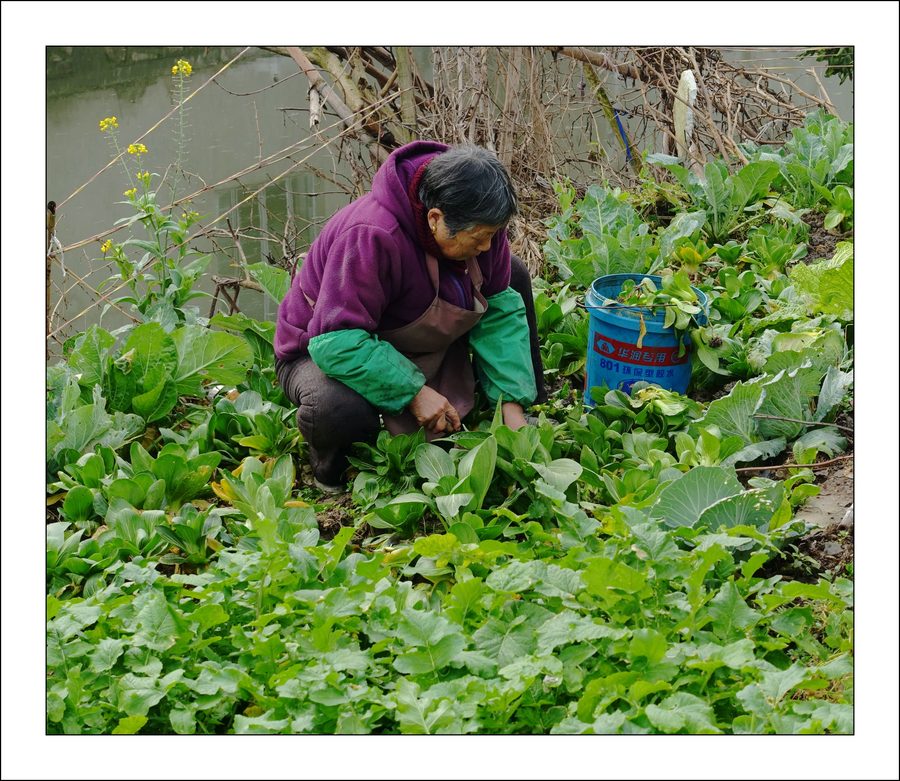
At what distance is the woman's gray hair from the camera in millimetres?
2566

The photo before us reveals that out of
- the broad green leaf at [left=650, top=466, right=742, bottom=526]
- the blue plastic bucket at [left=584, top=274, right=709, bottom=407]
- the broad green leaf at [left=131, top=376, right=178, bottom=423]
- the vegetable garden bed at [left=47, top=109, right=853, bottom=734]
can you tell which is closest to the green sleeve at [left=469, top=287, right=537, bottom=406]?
the vegetable garden bed at [left=47, top=109, right=853, bottom=734]

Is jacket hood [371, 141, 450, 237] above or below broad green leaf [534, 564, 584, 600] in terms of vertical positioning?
above

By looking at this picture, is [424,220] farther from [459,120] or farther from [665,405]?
[459,120]

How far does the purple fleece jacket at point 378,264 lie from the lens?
2684 mm

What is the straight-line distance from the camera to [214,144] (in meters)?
5.59

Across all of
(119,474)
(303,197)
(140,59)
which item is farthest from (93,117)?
(119,474)

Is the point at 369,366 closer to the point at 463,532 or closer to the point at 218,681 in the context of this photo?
the point at 463,532

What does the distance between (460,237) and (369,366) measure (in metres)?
0.42

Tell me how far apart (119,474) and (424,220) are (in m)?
1.12

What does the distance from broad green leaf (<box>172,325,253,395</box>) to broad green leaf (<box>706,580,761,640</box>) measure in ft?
5.96

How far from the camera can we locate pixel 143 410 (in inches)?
126

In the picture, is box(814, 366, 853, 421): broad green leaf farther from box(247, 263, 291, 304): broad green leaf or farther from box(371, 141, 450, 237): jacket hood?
box(247, 263, 291, 304): broad green leaf

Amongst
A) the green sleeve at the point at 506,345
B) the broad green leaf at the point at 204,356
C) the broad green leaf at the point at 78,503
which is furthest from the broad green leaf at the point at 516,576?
the broad green leaf at the point at 204,356

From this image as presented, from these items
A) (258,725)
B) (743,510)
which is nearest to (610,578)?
(743,510)
